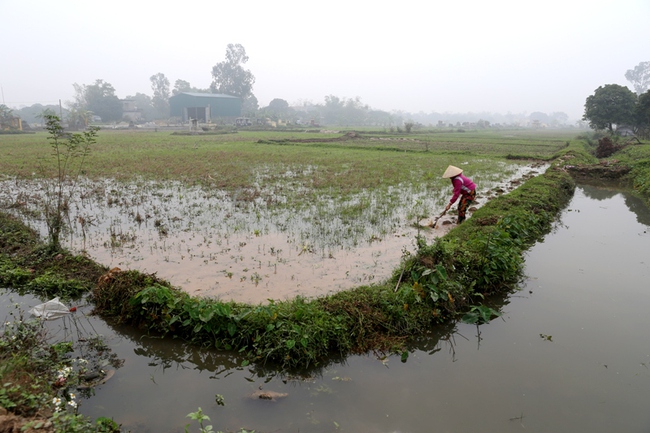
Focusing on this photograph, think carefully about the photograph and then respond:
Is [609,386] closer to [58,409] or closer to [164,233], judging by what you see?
[58,409]

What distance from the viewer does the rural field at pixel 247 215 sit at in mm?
5539

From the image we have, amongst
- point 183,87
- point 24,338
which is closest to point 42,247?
point 24,338

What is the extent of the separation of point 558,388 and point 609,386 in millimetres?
478

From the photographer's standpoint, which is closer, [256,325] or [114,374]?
[114,374]

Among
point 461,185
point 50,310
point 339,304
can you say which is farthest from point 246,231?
point 461,185

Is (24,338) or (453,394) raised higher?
(24,338)

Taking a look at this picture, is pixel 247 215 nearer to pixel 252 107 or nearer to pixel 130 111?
pixel 130 111

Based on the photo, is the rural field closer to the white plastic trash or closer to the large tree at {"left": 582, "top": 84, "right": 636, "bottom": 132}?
the white plastic trash

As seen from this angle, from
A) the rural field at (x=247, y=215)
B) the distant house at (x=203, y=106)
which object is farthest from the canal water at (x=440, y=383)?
the distant house at (x=203, y=106)

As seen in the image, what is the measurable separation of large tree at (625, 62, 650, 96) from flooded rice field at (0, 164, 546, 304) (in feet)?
388

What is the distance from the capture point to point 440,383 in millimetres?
3562

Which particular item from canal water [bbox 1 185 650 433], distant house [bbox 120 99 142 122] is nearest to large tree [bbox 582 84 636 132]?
canal water [bbox 1 185 650 433]

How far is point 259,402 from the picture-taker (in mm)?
3256

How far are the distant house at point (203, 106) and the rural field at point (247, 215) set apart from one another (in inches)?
1962
